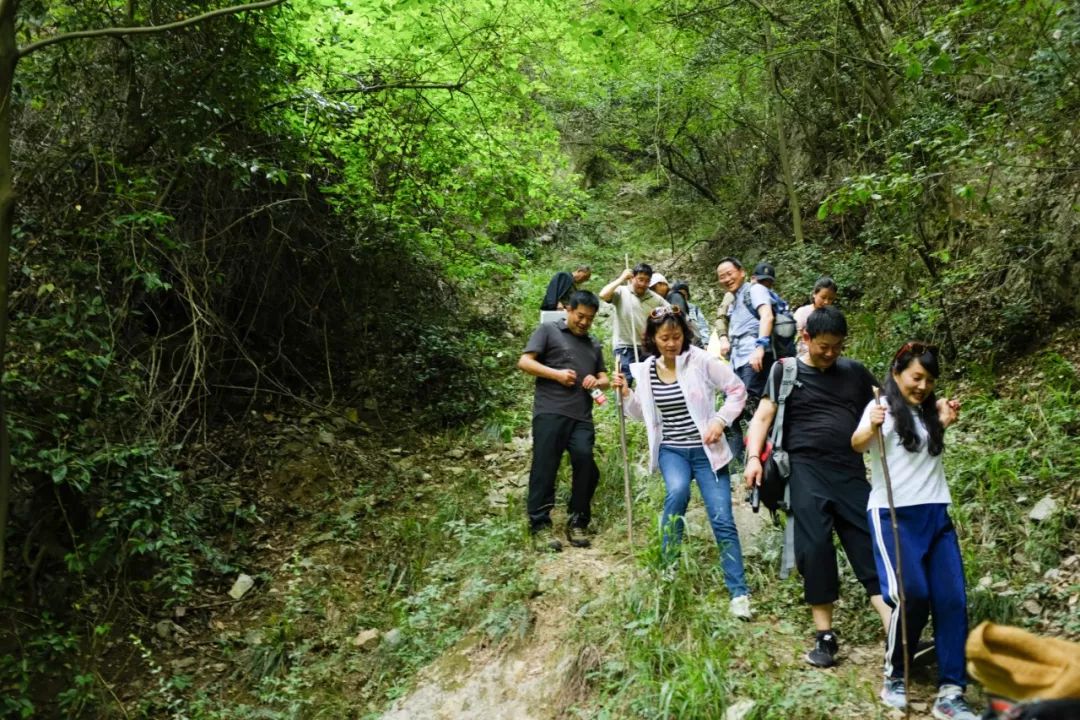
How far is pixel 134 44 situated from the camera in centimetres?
576

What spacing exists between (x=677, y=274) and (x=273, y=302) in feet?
29.8

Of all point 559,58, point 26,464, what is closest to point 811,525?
point 26,464

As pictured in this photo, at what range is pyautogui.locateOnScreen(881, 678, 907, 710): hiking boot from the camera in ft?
11.5

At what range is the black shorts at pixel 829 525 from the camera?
396 centimetres

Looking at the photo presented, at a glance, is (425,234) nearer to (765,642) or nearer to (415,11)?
(415,11)

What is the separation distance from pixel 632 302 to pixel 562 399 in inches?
73.7

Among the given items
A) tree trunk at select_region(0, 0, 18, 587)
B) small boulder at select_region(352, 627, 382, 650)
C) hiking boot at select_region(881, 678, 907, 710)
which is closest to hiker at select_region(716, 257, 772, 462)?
hiking boot at select_region(881, 678, 907, 710)

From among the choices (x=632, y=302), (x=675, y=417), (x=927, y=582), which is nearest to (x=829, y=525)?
(x=927, y=582)

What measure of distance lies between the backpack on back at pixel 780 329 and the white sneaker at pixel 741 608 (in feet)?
7.60

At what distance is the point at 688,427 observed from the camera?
15.3 ft

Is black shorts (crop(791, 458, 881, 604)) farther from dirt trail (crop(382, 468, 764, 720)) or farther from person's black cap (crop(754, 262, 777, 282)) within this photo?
person's black cap (crop(754, 262, 777, 282))

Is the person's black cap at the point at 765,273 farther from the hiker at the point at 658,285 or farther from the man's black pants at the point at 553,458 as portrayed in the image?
the man's black pants at the point at 553,458

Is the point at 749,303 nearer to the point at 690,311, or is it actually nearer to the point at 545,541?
the point at 690,311

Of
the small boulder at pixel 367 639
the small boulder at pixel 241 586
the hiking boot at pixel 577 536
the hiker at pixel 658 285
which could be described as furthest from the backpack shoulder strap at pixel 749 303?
the small boulder at pixel 241 586
